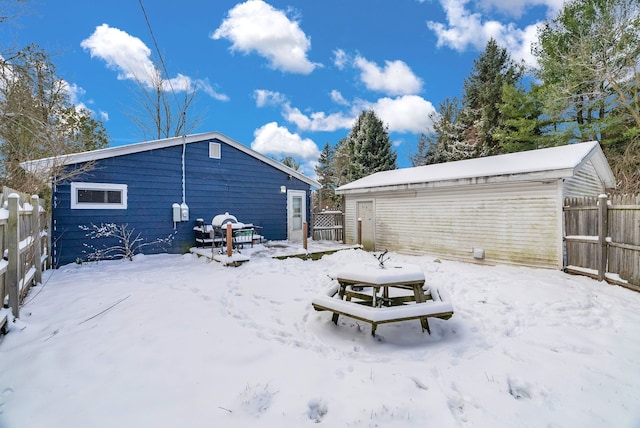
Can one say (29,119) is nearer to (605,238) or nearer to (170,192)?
(170,192)

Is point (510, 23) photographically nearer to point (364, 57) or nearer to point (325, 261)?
point (364, 57)

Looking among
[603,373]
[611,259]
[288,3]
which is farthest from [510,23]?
[603,373]

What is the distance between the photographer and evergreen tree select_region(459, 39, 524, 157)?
19.7 meters

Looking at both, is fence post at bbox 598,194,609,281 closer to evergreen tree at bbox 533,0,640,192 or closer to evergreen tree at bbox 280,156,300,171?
evergreen tree at bbox 533,0,640,192

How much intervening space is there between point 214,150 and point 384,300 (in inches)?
324

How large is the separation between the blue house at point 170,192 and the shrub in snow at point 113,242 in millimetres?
64

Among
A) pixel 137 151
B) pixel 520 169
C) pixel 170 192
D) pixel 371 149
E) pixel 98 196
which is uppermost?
pixel 371 149

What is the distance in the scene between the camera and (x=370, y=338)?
3.57 metres

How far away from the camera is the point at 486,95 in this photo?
65.4 ft

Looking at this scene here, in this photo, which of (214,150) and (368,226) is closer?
(214,150)

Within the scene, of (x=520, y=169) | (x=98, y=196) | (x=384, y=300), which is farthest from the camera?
(x=98, y=196)

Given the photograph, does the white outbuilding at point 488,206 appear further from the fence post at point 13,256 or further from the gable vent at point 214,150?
the fence post at point 13,256

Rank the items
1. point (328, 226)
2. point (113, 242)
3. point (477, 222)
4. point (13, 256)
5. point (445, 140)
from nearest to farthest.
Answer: point (13, 256)
point (113, 242)
point (477, 222)
point (328, 226)
point (445, 140)

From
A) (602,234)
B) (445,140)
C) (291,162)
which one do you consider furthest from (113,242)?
(291,162)
